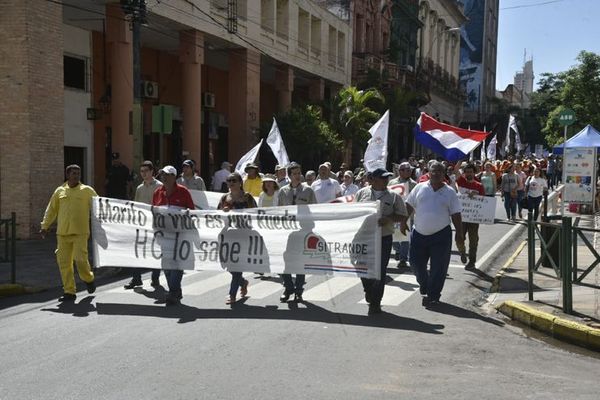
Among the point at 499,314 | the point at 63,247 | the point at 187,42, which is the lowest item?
the point at 499,314

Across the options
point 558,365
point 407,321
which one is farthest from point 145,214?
point 558,365

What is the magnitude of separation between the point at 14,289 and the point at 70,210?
Answer: 65.4 inches

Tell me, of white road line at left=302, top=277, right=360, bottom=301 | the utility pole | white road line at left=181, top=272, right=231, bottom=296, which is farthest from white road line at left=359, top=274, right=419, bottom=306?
the utility pole

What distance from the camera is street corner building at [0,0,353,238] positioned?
1464cm

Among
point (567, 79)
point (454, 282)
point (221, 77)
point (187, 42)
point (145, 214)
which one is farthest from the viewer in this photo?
point (567, 79)

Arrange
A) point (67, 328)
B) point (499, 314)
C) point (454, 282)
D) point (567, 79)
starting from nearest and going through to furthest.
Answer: point (67, 328) → point (499, 314) → point (454, 282) → point (567, 79)

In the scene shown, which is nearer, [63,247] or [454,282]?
[63,247]

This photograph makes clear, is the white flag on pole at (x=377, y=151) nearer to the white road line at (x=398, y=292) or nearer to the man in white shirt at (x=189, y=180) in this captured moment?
the white road line at (x=398, y=292)

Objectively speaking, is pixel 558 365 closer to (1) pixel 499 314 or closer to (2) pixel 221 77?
(1) pixel 499 314

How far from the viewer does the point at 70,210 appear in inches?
338

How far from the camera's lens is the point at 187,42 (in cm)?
2197

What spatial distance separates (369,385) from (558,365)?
2000mm

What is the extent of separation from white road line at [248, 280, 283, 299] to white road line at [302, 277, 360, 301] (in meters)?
0.51

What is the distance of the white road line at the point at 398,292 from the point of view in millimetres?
8492
